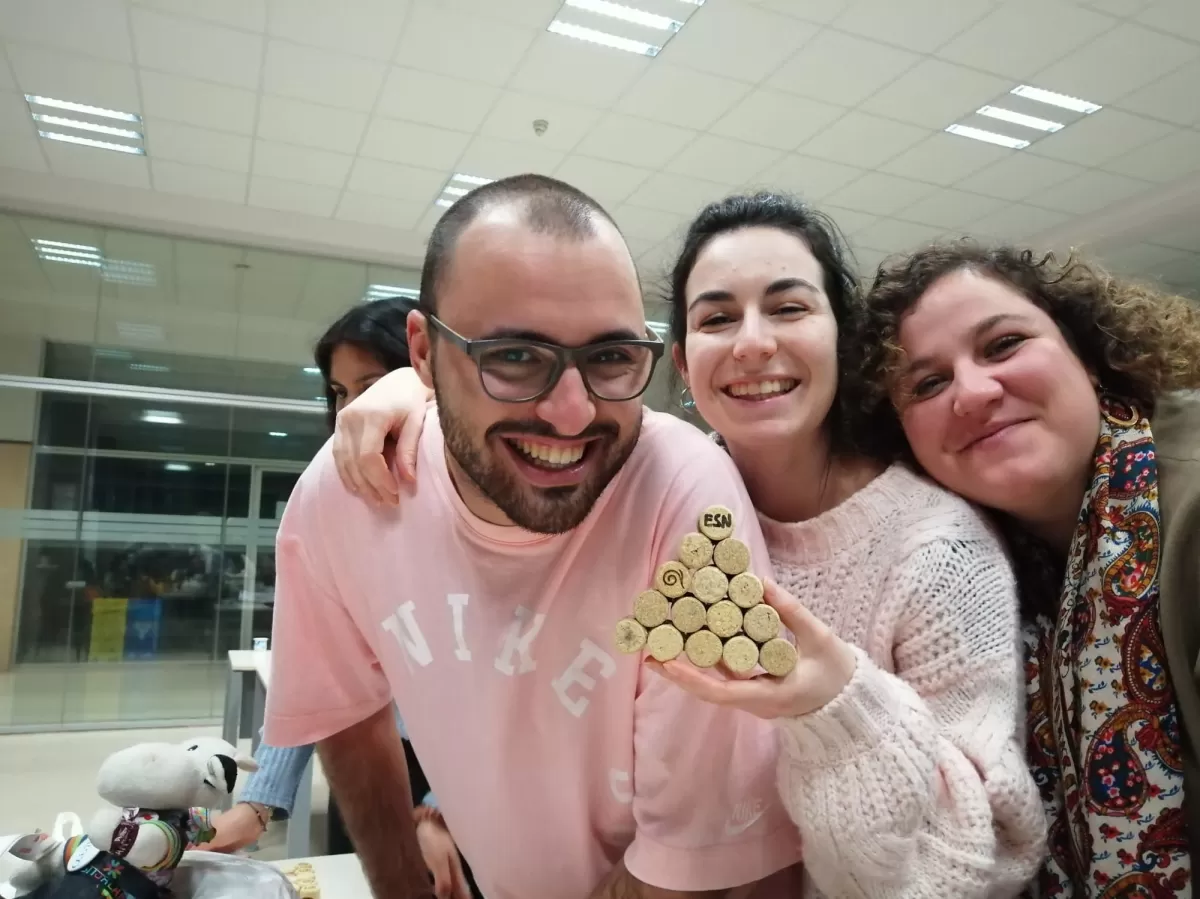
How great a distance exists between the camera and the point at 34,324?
5.11 m

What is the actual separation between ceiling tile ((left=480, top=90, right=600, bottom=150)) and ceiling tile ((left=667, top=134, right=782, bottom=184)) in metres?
0.60

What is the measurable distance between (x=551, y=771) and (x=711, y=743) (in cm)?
20

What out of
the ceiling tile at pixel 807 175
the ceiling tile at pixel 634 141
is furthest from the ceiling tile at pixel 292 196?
the ceiling tile at pixel 807 175

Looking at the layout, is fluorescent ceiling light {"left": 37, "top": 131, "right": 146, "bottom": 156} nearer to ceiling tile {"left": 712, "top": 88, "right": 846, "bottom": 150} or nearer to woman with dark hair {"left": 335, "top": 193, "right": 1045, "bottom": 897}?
ceiling tile {"left": 712, "top": 88, "right": 846, "bottom": 150}

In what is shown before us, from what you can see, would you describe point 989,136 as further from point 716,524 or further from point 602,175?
point 716,524

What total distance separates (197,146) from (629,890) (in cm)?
466

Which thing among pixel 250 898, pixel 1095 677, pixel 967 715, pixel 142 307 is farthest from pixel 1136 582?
pixel 142 307

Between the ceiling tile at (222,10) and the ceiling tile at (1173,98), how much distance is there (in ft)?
12.9

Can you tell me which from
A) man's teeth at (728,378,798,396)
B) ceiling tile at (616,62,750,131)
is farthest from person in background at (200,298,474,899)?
ceiling tile at (616,62,750,131)

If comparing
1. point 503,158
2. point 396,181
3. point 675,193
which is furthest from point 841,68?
point 396,181

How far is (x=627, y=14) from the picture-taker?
10.6 feet

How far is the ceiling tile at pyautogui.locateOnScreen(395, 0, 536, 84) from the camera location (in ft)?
10.7

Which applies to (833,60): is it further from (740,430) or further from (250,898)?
(250,898)

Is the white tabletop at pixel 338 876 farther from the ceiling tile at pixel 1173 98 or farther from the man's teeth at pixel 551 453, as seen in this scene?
the ceiling tile at pixel 1173 98
